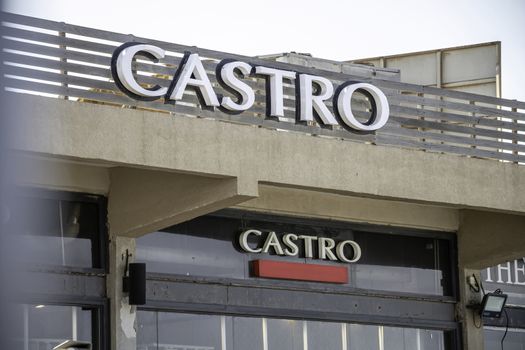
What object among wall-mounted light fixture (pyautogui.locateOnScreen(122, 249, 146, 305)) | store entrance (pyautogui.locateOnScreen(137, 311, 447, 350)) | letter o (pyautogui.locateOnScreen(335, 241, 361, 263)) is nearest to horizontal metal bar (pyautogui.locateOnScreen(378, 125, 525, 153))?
letter o (pyautogui.locateOnScreen(335, 241, 361, 263))

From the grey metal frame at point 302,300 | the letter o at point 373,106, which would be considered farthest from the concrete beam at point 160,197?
the letter o at point 373,106

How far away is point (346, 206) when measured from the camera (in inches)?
512

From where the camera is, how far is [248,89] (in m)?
10.6

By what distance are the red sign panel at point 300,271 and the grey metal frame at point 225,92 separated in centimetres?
172

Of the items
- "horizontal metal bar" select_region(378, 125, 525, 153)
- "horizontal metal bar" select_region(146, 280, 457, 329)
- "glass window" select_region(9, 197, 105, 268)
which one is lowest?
"horizontal metal bar" select_region(146, 280, 457, 329)

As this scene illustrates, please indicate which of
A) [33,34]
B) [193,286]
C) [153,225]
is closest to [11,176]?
[33,34]

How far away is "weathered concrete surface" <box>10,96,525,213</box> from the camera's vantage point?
9.23 m

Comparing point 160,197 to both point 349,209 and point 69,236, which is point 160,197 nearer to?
point 69,236

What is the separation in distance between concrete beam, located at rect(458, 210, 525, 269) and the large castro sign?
9.21 feet

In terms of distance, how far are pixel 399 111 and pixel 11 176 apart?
36.5 feet

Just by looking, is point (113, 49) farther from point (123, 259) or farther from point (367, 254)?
point (367, 254)

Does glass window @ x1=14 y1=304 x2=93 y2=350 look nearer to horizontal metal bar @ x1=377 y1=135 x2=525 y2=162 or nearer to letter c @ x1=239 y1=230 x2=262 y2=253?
letter c @ x1=239 y1=230 x2=262 y2=253

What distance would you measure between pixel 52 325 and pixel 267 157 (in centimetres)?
259

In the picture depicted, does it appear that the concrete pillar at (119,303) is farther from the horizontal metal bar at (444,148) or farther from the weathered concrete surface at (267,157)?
the horizontal metal bar at (444,148)
